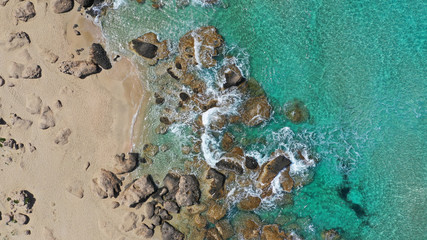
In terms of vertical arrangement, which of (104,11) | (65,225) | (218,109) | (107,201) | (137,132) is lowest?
(65,225)

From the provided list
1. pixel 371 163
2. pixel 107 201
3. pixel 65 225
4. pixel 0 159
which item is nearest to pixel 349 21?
pixel 371 163

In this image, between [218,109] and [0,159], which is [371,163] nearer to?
[218,109]

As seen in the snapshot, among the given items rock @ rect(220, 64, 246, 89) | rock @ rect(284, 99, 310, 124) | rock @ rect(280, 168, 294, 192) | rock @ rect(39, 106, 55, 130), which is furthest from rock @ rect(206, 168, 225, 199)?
rock @ rect(39, 106, 55, 130)

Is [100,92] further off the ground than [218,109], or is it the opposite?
[218,109]

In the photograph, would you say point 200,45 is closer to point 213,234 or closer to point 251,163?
point 251,163

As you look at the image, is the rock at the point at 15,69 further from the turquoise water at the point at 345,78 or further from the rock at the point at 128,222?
the rock at the point at 128,222

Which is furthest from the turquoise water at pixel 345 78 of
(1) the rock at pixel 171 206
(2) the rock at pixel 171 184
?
(1) the rock at pixel 171 206

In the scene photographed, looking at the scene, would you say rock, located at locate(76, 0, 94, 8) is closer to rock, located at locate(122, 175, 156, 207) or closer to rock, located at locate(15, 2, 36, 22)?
rock, located at locate(15, 2, 36, 22)
